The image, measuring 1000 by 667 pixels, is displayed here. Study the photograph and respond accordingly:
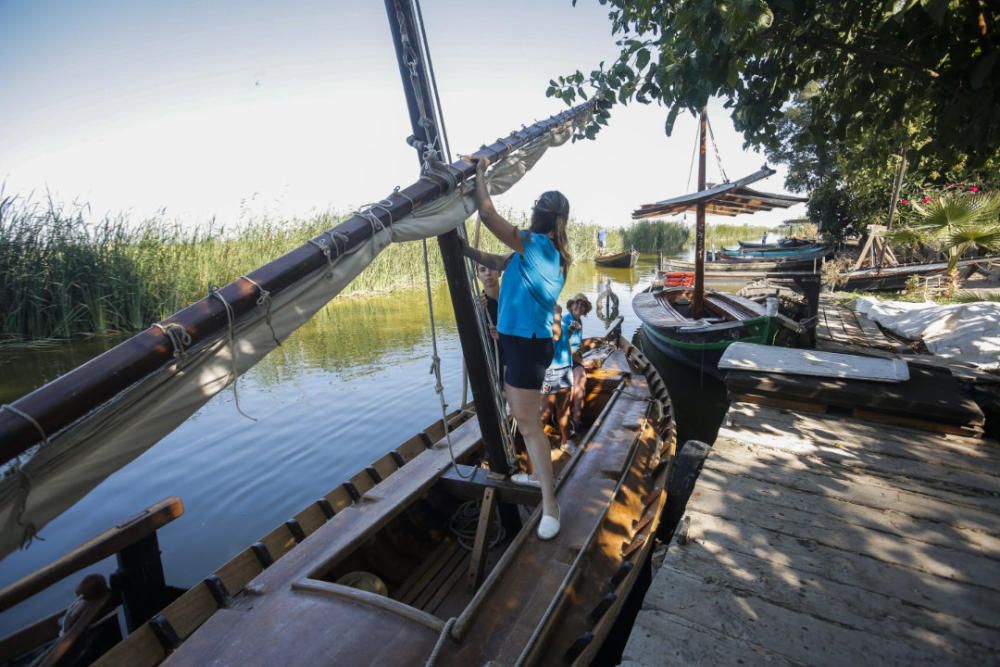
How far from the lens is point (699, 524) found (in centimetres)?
228

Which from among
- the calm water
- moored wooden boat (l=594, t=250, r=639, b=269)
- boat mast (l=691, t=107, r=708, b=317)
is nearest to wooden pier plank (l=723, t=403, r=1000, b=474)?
the calm water

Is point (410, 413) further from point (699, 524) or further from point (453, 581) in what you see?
point (699, 524)

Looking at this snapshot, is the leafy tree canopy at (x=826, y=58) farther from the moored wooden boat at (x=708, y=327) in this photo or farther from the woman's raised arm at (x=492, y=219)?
the moored wooden boat at (x=708, y=327)

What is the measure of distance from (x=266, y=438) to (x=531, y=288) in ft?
18.2

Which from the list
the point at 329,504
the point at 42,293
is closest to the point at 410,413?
the point at 329,504

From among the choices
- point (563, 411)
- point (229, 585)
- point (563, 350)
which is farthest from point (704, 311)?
point (229, 585)

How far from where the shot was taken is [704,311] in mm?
10477

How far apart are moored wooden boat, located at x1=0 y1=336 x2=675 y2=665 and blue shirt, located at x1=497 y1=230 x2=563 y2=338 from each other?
121cm

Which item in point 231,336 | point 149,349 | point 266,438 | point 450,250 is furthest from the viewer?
point 266,438

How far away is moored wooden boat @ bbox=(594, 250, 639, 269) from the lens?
27.0 metres

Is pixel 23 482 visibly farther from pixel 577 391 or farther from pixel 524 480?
pixel 577 391

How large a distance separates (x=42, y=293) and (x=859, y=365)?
13.2 meters

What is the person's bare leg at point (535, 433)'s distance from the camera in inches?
101

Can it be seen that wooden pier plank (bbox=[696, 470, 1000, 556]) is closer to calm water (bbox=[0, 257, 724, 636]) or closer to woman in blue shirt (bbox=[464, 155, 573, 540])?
woman in blue shirt (bbox=[464, 155, 573, 540])
